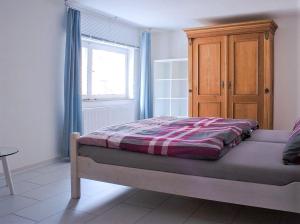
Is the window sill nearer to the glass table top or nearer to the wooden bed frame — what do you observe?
the glass table top

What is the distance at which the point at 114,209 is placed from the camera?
242cm

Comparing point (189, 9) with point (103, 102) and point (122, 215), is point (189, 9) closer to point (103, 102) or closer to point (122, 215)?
point (103, 102)

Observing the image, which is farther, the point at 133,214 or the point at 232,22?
the point at 232,22

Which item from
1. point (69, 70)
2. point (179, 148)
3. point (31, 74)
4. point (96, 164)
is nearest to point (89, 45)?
point (69, 70)

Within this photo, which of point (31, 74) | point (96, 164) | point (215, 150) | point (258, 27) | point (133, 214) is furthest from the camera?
point (258, 27)

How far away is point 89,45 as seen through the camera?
183 inches

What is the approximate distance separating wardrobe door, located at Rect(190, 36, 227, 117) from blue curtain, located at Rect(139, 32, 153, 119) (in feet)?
3.17

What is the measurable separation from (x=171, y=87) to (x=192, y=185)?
12.6 ft

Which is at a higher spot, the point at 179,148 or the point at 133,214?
the point at 179,148

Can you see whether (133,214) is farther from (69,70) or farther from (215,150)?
(69,70)

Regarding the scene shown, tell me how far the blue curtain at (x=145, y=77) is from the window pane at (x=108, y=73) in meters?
0.35

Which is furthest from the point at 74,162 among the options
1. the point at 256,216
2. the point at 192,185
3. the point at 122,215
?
the point at 256,216

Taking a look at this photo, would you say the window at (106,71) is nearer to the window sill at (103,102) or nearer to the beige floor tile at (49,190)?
the window sill at (103,102)

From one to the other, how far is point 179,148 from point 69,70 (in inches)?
91.6
